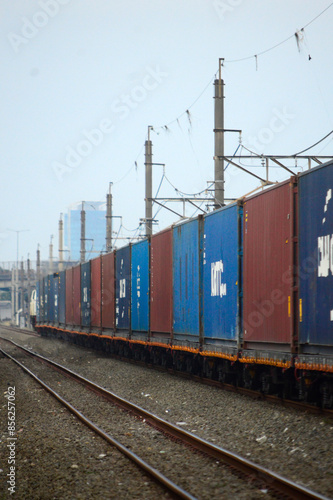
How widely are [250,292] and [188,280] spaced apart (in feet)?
13.5

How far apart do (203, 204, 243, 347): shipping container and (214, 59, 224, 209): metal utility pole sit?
4.58 metres

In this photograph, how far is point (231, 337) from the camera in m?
14.4

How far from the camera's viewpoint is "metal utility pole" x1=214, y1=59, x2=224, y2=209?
67.5 ft

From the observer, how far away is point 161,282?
20047 mm

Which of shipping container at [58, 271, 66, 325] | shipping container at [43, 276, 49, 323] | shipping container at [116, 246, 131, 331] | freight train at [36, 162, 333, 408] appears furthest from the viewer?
shipping container at [43, 276, 49, 323]

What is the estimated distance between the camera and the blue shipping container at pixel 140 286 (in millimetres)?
21953

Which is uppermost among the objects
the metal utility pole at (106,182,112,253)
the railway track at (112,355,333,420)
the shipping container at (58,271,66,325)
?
the metal utility pole at (106,182,112,253)

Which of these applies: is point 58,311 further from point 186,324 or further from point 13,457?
point 13,457

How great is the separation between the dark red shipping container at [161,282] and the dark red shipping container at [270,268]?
5659 millimetres

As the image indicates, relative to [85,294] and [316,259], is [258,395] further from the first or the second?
[85,294]

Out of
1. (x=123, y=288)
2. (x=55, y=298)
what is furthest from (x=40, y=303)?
(x=123, y=288)

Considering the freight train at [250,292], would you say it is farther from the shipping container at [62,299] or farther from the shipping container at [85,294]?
the shipping container at [62,299]

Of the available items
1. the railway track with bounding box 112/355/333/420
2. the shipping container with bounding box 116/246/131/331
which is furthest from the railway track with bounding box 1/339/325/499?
the shipping container with bounding box 116/246/131/331

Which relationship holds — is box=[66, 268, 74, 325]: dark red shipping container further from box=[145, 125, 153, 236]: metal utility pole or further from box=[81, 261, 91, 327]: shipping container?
box=[145, 125, 153, 236]: metal utility pole
